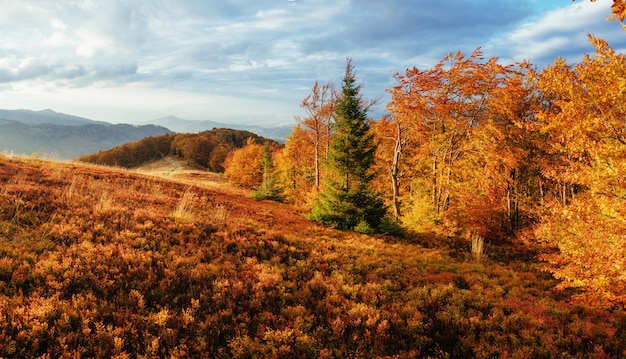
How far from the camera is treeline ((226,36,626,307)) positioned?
8203 mm

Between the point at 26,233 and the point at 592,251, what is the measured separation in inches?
608

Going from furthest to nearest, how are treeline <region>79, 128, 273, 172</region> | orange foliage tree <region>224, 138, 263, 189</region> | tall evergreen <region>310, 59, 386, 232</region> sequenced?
treeline <region>79, 128, 273, 172</region>
orange foliage tree <region>224, 138, 263, 189</region>
tall evergreen <region>310, 59, 386, 232</region>

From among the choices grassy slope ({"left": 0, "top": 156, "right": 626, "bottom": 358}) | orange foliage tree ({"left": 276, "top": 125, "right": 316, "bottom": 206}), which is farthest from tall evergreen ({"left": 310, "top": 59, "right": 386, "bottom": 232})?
orange foliage tree ({"left": 276, "top": 125, "right": 316, "bottom": 206})

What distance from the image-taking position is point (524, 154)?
20797 mm

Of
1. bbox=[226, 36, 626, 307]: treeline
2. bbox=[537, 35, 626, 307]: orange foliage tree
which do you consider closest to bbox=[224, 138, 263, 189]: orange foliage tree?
bbox=[226, 36, 626, 307]: treeline

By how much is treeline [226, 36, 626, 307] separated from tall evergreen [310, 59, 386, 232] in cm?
80

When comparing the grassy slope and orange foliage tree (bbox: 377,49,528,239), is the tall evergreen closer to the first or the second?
orange foliage tree (bbox: 377,49,528,239)

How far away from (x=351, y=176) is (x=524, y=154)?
39.5 feet

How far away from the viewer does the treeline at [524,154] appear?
820cm

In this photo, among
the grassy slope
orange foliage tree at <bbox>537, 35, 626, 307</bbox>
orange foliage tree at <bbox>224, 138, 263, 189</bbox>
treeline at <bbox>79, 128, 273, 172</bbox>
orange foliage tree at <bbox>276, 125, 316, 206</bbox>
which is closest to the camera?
the grassy slope

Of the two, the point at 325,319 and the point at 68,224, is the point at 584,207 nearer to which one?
the point at 325,319

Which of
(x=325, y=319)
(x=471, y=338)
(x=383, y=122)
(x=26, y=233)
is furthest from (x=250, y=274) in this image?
(x=383, y=122)

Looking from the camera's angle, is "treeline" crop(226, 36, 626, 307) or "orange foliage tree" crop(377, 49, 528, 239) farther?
"orange foliage tree" crop(377, 49, 528, 239)

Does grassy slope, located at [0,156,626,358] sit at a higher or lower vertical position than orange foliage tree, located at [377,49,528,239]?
lower
